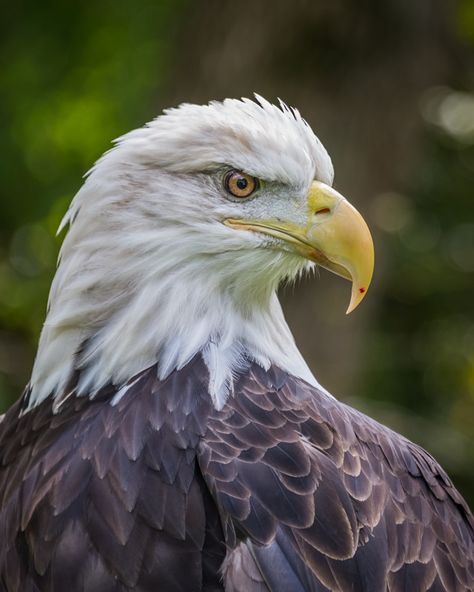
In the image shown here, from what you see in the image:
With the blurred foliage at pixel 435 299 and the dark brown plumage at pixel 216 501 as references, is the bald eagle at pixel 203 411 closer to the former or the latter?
the dark brown plumage at pixel 216 501

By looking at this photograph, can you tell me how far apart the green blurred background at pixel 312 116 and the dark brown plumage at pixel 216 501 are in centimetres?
374

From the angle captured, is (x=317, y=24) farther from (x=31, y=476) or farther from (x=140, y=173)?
(x=31, y=476)

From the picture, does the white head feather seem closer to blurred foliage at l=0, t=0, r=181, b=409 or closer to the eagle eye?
the eagle eye

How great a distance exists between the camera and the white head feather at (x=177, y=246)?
12.7ft

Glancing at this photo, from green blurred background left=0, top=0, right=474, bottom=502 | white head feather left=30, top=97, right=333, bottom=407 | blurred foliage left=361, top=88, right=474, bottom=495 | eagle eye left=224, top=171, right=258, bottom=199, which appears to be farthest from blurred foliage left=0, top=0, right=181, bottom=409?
eagle eye left=224, top=171, right=258, bottom=199

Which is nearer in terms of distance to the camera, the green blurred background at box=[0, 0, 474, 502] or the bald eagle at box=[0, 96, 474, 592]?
the bald eagle at box=[0, 96, 474, 592]

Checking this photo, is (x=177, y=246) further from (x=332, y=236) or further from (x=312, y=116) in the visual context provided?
(x=312, y=116)

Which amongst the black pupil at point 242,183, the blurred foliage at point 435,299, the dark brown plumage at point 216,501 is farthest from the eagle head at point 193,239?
the blurred foliage at point 435,299

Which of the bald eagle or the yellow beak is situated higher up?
the yellow beak

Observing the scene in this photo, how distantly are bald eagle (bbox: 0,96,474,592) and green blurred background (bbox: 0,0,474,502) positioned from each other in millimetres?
3663

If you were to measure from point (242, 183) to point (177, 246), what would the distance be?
31cm

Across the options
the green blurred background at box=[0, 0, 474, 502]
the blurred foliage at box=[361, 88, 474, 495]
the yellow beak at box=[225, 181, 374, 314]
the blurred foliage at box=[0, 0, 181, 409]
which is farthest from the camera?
the blurred foliage at box=[361, 88, 474, 495]

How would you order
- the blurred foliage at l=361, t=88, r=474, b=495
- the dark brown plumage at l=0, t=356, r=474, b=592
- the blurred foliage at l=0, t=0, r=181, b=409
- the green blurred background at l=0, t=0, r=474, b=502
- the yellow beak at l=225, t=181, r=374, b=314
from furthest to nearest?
the blurred foliage at l=361, t=88, r=474, b=495 < the blurred foliage at l=0, t=0, r=181, b=409 < the green blurred background at l=0, t=0, r=474, b=502 < the yellow beak at l=225, t=181, r=374, b=314 < the dark brown plumage at l=0, t=356, r=474, b=592

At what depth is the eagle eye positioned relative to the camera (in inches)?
154
